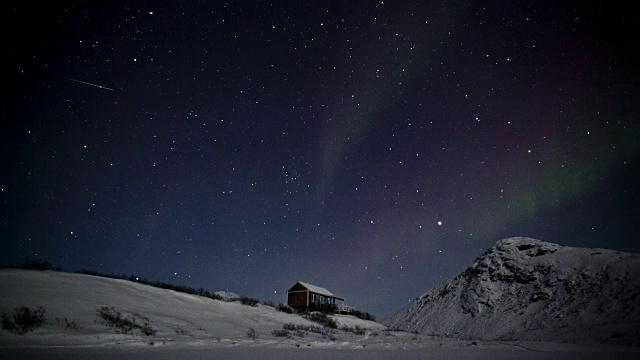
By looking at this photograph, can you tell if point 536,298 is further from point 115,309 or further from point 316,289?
point 115,309

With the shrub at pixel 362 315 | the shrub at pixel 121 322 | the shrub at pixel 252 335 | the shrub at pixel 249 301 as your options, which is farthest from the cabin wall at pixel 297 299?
the shrub at pixel 121 322

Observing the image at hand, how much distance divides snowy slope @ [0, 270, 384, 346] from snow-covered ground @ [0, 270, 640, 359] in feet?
0.09

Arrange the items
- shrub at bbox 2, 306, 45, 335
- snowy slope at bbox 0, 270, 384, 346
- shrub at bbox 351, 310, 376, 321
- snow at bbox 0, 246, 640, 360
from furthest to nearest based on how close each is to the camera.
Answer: shrub at bbox 351, 310, 376, 321 < snowy slope at bbox 0, 270, 384, 346 < shrub at bbox 2, 306, 45, 335 < snow at bbox 0, 246, 640, 360

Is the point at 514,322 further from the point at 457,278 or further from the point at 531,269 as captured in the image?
the point at 457,278

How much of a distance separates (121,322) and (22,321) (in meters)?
3.19

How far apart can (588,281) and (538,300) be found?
5886 mm

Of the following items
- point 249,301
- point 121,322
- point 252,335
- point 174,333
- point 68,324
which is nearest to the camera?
point 68,324

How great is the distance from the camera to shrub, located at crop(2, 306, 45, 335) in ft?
34.2

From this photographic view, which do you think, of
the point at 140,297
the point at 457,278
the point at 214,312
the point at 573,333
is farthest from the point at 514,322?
the point at 140,297

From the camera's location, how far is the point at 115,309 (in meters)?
15.2

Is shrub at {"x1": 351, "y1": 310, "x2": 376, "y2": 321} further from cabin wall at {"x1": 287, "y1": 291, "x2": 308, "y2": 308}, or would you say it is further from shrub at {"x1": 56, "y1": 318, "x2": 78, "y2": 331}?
shrub at {"x1": 56, "y1": 318, "x2": 78, "y2": 331}

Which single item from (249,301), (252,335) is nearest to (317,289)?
(249,301)

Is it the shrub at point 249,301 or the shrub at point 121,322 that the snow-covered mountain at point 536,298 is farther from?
the shrub at point 121,322

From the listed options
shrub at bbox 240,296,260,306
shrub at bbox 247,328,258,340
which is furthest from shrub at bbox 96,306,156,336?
shrub at bbox 240,296,260,306
